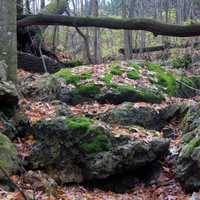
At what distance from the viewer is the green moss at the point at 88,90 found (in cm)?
1037

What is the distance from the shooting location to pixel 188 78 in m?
12.8

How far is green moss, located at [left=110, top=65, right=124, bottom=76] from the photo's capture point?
11334 millimetres

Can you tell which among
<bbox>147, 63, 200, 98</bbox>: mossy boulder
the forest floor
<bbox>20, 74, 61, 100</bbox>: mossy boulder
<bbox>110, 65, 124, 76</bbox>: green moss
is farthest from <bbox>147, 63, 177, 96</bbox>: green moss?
<bbox>20, 74, 61, 100</bbox>: mossy boulder

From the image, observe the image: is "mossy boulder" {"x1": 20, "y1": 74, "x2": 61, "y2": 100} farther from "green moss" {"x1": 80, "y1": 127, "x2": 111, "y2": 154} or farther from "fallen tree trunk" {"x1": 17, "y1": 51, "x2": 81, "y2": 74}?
"fallen tree trunk" {"x1": 17, "y1": 51, "x2": 81, "y2": 74}

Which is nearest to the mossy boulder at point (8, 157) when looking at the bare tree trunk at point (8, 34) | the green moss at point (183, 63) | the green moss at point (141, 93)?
the bare tree trunk at point (8, 34)

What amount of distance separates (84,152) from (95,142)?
26 cm

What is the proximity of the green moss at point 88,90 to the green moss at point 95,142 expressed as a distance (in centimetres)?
312

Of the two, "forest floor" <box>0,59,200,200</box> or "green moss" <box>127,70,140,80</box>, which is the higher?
"green moss" <box>127,70,140,80</box>

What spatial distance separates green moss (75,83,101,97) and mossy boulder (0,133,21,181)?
12.5ft

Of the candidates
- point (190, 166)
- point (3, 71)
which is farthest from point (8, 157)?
point (190, 166)

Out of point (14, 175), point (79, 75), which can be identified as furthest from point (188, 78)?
point (14, 175)

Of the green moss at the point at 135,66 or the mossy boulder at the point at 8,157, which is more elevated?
the green moss at the point at 135,66

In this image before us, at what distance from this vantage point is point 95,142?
7195 mm

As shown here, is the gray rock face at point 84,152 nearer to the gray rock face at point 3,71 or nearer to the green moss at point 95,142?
the green moss at point 95,142
